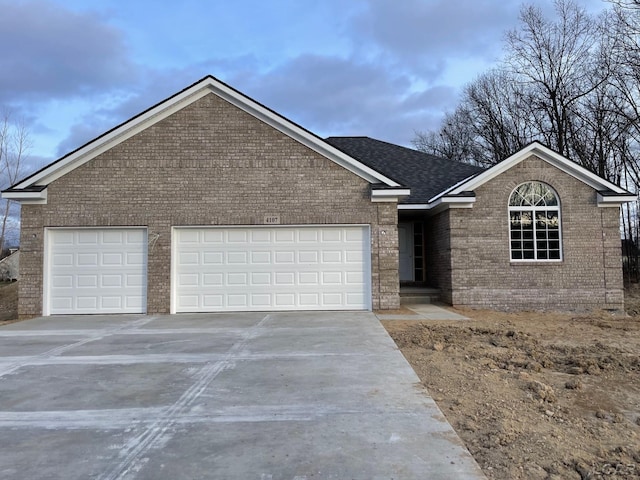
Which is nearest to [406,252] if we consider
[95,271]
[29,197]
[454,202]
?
[454,202]

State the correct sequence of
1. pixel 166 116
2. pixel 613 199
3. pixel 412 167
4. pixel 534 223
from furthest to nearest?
pixel 412 167
pixel 534 223
pixel 613 199
pixel 166 116

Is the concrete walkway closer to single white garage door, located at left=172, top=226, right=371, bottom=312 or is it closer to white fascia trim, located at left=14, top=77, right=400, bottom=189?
single white garage door, located at left=172, top=226, right=371, bottom=312

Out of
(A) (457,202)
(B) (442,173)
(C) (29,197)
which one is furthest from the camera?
(B) (442,173)

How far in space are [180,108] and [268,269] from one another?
522 centimetres

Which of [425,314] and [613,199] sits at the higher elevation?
[613,199]

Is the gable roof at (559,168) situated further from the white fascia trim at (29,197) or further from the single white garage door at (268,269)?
the white fascia trim at (29,197)

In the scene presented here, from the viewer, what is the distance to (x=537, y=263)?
45.6 ft

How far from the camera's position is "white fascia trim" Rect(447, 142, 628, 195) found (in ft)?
45.3

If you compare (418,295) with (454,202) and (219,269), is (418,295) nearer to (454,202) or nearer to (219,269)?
(454,202)

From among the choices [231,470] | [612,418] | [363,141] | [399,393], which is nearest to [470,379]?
[399,393]

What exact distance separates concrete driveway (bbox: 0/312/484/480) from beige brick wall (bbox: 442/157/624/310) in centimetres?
665

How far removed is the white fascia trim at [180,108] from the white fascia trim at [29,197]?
0.28 m

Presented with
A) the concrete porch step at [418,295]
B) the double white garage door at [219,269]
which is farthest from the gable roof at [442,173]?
the double white garage door at [219,269]

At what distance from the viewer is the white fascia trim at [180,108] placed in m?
12.6
